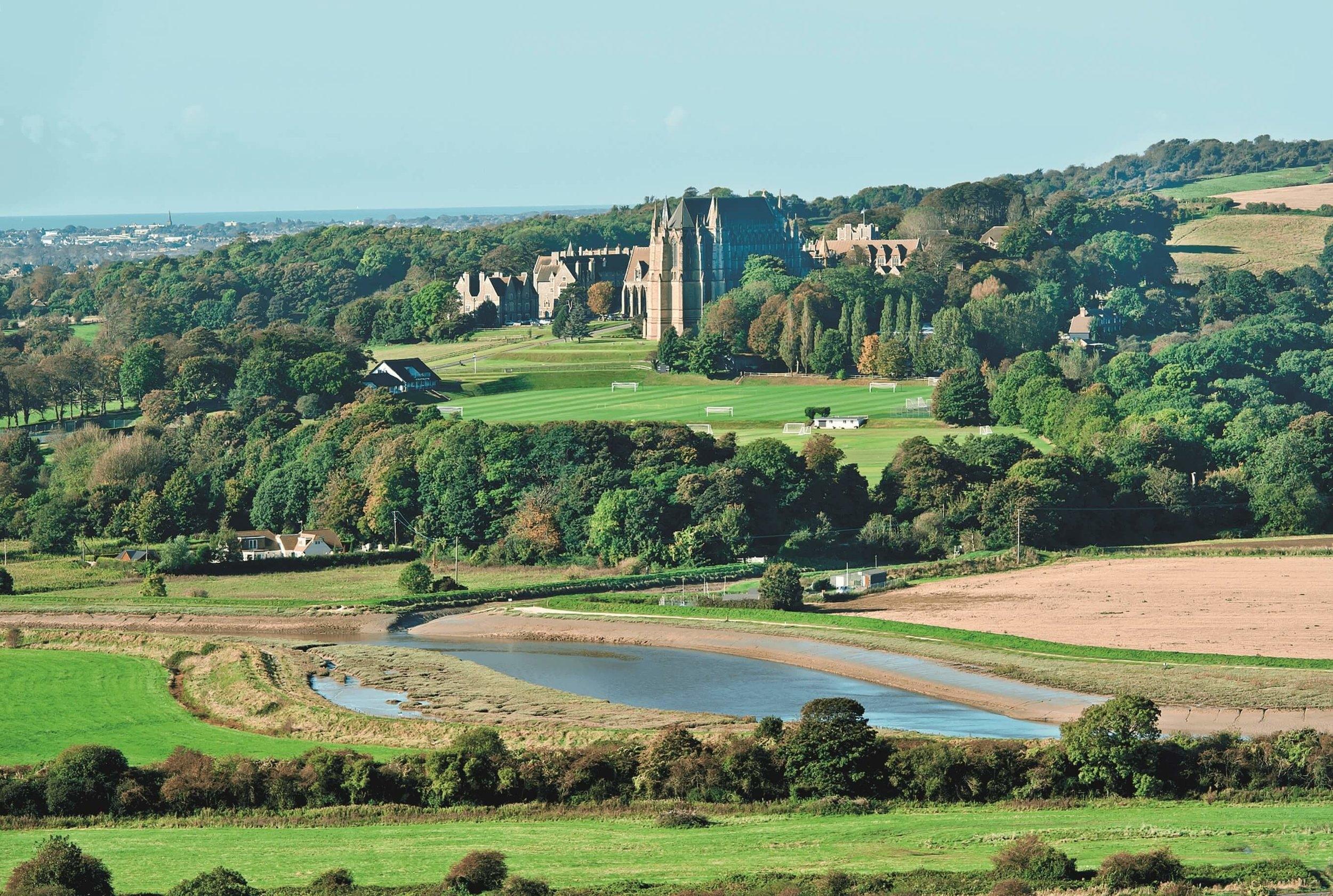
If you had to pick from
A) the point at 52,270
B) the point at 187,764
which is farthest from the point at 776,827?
the point at 52,270

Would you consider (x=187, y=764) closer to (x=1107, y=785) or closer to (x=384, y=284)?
(x=1107, y=785)

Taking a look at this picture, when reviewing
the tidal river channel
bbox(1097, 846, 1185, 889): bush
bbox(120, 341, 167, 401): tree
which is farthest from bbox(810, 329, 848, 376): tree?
bbox(1097, 846, 1185, 889): bush

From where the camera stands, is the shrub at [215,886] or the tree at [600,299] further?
the tree at [600,299]

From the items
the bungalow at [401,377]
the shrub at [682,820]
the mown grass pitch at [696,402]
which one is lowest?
the shrub at [682,820]

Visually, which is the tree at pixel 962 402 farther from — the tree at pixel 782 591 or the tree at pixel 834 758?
the tree at pixel 834 758

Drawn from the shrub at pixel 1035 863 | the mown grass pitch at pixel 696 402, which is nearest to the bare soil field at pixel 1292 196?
the mown grass pitch at pixel 696 402

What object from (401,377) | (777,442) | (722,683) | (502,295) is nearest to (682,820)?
(722,683)
